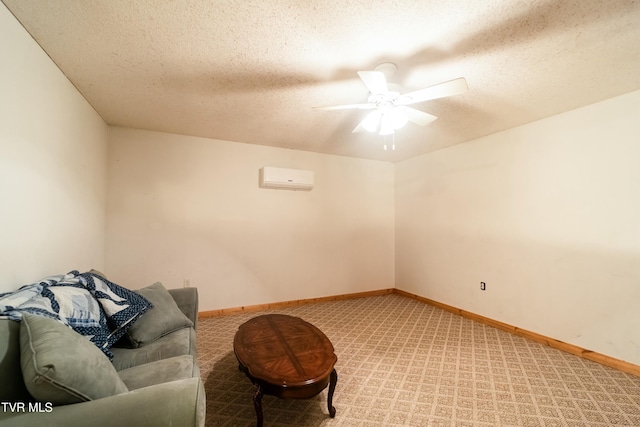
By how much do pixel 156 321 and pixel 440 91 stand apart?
→ 99.6 inches

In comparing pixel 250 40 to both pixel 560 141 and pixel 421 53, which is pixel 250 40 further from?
pixel 560 141

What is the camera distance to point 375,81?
5.40 feet

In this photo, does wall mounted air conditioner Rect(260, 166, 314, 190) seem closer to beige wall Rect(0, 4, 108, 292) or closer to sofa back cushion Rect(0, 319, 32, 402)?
beige wall Rect(0, 4, 108, 292)

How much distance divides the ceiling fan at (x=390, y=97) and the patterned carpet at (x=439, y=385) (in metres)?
2.08

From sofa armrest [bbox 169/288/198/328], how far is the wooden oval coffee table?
52cm

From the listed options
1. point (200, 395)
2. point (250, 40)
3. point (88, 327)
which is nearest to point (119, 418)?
point (200, 395)

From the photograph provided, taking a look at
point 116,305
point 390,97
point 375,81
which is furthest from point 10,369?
point 390,97

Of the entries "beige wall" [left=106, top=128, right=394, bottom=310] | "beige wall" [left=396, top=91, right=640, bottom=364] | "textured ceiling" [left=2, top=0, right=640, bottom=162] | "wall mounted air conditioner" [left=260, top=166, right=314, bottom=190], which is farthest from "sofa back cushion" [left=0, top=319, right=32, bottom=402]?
"beige wall" [left=396, top=91, right=640, bottom=364]

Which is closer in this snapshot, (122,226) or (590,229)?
(590,229)

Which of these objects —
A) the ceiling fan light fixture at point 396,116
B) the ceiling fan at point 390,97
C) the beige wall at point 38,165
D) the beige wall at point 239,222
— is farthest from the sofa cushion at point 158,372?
Result: the ceiling fan light fixture at point 396,116

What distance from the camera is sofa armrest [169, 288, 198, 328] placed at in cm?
224

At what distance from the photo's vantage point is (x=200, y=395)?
3.38ft

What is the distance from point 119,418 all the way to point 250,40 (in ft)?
6.52

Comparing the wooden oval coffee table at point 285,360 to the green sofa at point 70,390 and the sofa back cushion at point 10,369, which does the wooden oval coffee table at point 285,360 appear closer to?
the green sofa at point 70,390
